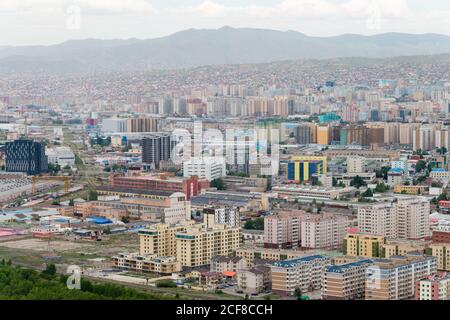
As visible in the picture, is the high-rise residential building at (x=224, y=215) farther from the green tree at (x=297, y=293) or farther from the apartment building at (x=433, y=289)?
the apartment building at (x=433, y=289)

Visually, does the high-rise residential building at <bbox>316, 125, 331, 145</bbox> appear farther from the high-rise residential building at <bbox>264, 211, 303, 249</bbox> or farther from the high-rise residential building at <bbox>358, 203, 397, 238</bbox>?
the high-rise residential building at <bbox>264, 211, 303, 249</bbox>

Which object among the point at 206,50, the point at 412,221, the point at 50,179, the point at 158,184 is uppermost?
the point at 206,50

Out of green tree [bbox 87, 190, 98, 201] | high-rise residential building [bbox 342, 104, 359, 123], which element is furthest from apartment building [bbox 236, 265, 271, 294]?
high-rise residential building [bbox 342, 104, 359, 123]

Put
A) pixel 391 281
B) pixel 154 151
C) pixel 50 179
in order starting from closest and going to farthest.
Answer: pixel 391 281 → pixel 50 179 → pixel 154 151

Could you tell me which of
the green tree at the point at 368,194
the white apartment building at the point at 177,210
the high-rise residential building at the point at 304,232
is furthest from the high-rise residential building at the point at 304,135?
the high-rise residential building at the point at 304,232

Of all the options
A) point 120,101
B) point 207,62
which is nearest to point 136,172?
point 207,62

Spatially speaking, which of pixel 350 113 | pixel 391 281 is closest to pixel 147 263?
pixel 391 281

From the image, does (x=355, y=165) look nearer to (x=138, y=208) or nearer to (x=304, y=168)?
(x=304, y=168)
